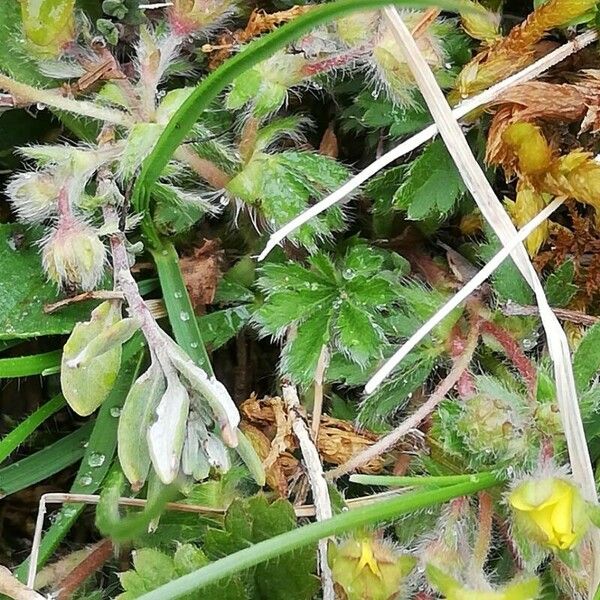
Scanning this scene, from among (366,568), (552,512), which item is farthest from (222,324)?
(552,512)

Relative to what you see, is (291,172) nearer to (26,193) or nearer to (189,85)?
(189,85)

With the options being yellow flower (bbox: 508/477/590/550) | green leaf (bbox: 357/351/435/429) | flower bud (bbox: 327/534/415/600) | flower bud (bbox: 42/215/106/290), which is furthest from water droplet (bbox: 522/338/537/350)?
flower bud (bbox: 42/215/106/290)

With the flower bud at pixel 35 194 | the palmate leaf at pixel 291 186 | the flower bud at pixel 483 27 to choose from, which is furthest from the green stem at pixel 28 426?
the flower bud at pixel 483 27

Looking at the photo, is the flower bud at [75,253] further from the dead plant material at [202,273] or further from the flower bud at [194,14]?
the flower bud at [194,14]

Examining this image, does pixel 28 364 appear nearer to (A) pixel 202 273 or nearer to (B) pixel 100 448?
(B) pixel 100 448

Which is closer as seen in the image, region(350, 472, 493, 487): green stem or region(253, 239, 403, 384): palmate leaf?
region(350, 472, 493, 487): green stem

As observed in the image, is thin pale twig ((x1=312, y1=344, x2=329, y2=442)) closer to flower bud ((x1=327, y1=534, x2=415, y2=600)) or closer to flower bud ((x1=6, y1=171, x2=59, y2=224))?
flower bud ((x1=327, y1=534, x2=415, y2=600))
